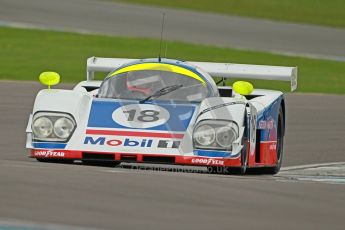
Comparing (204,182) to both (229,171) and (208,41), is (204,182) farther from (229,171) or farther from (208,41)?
(208,41)

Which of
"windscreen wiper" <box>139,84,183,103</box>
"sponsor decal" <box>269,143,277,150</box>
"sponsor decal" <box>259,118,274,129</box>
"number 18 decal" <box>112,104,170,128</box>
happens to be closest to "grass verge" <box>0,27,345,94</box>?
"sponsor decal" <box>269,143,277,150</box>

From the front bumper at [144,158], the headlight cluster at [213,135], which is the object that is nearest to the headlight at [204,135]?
the headlight cluster at [213,135]

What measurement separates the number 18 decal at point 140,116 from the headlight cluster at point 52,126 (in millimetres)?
383

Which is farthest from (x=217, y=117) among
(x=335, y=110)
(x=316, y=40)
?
(x=316, y=40)

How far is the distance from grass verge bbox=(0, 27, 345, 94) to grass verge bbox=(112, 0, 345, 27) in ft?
17.7

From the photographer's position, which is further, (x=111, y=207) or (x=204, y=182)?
(x=204, y=182)

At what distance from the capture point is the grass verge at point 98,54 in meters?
20.1

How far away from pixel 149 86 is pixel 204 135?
1190 mm

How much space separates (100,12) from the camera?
27.8 metres

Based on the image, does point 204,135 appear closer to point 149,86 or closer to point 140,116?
point 140,116

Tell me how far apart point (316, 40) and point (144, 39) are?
4.04 m

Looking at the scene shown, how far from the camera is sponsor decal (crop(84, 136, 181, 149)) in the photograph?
974 cm

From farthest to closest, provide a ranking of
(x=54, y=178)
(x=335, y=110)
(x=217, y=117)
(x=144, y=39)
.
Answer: (x=144, y=39)
(x=335, y=110)
(x=217, y=117)
(x=54, y=178)

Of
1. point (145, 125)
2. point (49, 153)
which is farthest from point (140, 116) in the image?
point (49, 153)
